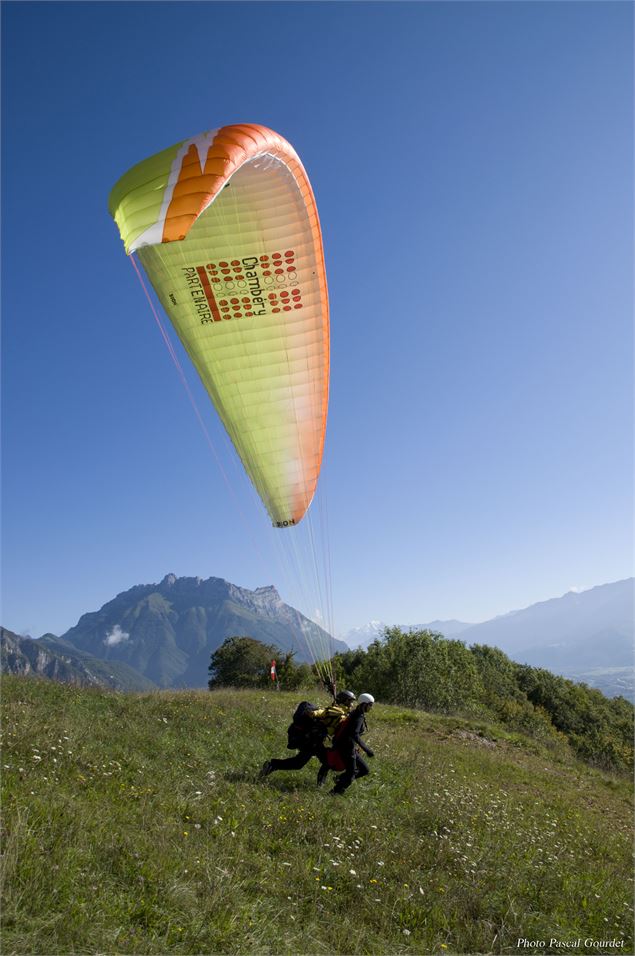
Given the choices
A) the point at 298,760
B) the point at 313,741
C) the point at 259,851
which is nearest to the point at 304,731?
the point at 313,741

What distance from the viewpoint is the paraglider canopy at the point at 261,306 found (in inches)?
322

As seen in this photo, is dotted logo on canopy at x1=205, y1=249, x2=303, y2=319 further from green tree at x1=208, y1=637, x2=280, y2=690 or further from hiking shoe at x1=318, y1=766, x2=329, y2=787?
green tree at x1=208, y1=637, x2=280, y2=690

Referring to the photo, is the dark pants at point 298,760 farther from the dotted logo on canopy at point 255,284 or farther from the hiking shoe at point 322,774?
the dotted logo on canopy at point 255,284

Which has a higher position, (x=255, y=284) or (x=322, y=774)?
(x=255, y=284)

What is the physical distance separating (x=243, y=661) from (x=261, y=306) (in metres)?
51.8

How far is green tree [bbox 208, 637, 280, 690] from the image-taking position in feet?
174

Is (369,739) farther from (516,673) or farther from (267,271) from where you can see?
(516,673)

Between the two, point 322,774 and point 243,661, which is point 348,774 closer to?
point 322,774

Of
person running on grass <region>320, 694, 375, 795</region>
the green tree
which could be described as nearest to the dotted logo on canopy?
person running on grass <region>320, 694, 375, 795</region>

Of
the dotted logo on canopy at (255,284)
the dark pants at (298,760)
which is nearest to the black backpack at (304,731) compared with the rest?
the dark pants at (298,760)

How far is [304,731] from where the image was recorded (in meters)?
8.47

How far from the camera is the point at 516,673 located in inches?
2516

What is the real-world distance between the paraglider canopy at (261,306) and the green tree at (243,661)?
151 ft

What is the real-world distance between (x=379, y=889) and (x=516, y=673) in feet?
216
